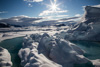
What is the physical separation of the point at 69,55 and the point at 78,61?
109 centimetres

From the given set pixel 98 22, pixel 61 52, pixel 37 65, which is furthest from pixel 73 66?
pixel 98 22

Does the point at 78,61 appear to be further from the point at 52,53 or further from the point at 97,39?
the point at 97,39

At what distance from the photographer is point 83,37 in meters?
20.3

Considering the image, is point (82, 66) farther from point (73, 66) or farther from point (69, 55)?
point (69, 55)

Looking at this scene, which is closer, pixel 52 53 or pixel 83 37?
pixel 52 53

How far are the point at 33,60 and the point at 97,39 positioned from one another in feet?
57.8

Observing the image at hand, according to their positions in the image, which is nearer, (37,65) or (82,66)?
(37,65)

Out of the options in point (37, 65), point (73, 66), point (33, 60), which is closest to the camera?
point (37, 65)

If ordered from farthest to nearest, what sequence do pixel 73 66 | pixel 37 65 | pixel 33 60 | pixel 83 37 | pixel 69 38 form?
pixel 69 38 < pixel 83 37 < pixel 73 66 < pixel 33 60 < pixel 37 65

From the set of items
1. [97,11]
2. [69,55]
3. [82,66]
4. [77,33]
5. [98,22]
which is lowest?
[82,66]

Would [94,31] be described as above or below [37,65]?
above

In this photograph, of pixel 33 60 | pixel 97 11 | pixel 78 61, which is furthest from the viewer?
pixel 97 11

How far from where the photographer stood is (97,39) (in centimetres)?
1834

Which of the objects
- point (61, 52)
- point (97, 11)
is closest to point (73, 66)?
point (61, 52)
